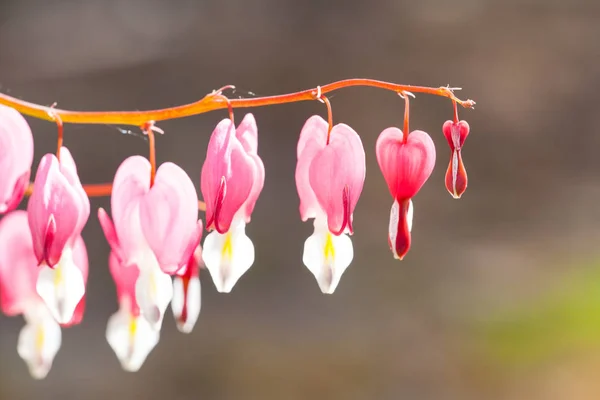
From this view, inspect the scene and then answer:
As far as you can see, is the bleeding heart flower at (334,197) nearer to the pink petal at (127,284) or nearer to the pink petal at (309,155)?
the pink petal at (309,155)

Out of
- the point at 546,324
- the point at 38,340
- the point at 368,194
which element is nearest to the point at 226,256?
the point at 38,340

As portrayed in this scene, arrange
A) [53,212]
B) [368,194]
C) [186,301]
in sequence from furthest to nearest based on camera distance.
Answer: [368,194]
[186,301]
[53,212]

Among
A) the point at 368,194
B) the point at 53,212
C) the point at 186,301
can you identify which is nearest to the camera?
the point at 53,212

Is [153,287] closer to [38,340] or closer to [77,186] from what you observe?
[77,186]

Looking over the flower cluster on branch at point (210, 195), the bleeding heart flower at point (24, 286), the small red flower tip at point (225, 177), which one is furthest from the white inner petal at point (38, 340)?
the small red flower tip at point (225, 177)

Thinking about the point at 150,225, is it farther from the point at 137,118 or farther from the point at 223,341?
the point at 223,341

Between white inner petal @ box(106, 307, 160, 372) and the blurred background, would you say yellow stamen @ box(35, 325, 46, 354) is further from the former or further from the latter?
the blurred background

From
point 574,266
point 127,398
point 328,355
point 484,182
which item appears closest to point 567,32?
point 484,182
